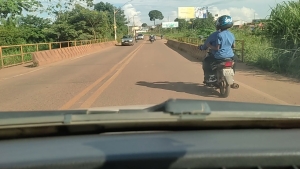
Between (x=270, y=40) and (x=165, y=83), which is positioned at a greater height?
(x=270, y=40)

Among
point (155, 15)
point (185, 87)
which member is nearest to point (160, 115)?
point (185, 87)

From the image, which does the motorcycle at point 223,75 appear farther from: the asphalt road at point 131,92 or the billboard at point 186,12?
the billboard at point 186,12

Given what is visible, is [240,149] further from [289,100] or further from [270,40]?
[270,40]

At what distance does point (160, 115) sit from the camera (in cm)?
224

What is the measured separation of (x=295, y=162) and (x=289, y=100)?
230 inches

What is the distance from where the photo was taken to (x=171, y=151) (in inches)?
76.0

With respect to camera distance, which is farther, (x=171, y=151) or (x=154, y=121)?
(x=154, y=121)

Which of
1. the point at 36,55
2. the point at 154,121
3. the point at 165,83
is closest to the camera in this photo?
the point at 154,121

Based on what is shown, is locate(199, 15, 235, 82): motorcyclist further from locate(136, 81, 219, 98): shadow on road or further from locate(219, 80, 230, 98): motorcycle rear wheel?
locate(136, 81, 219, 98): shadow on road

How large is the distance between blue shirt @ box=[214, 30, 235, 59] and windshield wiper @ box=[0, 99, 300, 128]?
5375 mm

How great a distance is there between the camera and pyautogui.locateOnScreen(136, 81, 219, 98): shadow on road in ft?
27.5

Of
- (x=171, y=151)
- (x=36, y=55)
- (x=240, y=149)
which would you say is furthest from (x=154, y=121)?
(x=36, y=55)

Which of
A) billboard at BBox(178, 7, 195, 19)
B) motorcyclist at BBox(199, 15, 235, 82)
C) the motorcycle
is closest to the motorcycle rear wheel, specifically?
the motorcycle

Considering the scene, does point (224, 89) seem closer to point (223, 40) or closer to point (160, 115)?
point (223, 40)
